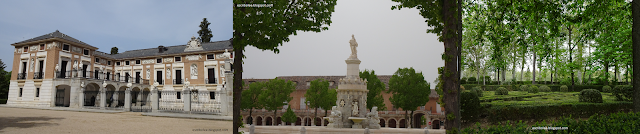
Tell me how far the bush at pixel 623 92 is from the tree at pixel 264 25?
7336mm

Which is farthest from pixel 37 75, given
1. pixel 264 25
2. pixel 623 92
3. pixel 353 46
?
Result: pixel 623 92

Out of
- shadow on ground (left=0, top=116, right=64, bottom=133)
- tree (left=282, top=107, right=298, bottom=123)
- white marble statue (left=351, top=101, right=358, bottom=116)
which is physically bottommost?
tree (left=282, top=107, right=298, bottom=123)

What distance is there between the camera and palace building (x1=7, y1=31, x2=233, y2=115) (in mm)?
4727

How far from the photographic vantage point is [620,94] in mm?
7793

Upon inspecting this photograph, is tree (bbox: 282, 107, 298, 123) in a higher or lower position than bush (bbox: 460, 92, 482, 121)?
lower

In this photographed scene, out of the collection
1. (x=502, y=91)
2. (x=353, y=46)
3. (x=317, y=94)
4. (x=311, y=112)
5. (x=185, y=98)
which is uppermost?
(x=353, y=46)

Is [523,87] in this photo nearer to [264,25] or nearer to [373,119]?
[373,119]

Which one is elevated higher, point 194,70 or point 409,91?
point 194,70

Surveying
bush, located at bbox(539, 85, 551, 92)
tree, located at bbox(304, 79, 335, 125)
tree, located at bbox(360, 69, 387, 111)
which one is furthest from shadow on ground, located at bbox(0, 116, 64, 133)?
tree, located at bbox(360, 69, 387, 111)

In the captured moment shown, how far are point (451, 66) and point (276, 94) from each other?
990cm

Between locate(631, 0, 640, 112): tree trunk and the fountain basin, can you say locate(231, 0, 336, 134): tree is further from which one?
locate(631, 0, 640, 112): tree trunk

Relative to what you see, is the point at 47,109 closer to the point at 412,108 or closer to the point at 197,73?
the point at 197,73

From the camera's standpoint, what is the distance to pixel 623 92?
305 inches

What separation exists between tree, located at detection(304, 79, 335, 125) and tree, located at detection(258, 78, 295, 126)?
4.98ft
